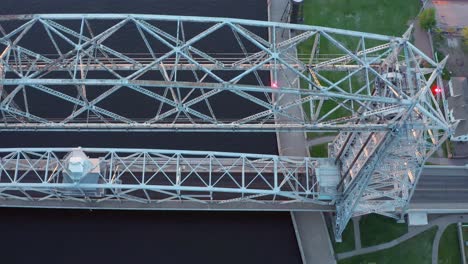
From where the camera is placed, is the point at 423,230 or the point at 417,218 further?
the point at 423,230

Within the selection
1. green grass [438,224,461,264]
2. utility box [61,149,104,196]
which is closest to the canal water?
utility box [61,149,104,196]

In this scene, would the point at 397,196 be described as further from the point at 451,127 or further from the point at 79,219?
the point at 79,219

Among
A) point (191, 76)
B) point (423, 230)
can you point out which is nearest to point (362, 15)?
point (191, 76)

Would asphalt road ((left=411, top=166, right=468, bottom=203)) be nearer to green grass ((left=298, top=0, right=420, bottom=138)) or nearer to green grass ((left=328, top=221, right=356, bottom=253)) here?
green grass ((left=328, top=221, right=356, bottom=253))

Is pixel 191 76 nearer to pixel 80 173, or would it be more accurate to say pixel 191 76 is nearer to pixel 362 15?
pixel 80 173

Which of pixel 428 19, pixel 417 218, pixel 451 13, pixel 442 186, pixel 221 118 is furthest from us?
pixel 451 13

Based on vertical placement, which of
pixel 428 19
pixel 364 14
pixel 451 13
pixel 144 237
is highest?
pixel 451 13
